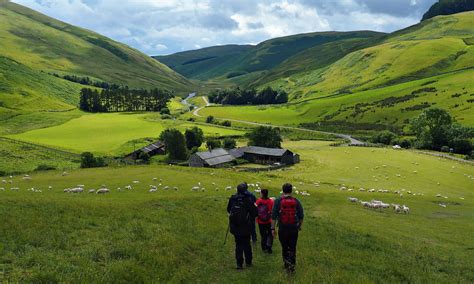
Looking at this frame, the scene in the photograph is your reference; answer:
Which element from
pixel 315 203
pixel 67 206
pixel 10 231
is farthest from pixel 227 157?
pixel 10 231

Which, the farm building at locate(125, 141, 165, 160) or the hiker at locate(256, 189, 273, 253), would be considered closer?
the hiker at locate(256, 189, 273, 253)

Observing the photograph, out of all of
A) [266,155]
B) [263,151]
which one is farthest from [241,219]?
[263,151]

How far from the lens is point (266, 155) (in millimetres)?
106312

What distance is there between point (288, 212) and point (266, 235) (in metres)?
4.15

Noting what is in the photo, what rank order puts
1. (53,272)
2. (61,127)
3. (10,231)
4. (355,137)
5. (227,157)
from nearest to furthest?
(53,272), (10,231), (227,157), (61,127), (355,137)

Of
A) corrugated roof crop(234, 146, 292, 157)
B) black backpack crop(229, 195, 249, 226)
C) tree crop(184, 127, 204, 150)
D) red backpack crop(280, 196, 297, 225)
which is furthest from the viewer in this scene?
tree crop(184, 127, 204, 150)

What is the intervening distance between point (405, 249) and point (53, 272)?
18.6 meters

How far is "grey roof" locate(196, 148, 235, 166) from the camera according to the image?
95287 mm

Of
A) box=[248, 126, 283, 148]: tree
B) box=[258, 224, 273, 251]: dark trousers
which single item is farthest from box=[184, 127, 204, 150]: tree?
box=[258, 224, 273, 251]: dark trousers

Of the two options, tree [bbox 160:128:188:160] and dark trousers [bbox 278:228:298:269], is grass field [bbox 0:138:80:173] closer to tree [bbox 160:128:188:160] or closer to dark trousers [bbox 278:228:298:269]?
tree [bbox 160:128:188:160]

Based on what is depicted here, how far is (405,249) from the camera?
22000 millimetres

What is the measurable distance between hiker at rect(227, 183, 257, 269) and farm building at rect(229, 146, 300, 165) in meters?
83.4

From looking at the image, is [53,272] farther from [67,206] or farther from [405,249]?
[405,249]

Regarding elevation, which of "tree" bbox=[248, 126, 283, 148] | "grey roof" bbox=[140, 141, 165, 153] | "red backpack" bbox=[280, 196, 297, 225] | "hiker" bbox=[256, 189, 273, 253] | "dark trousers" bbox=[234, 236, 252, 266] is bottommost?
"grey roof" bbox=[140, 141, 165, 153]
